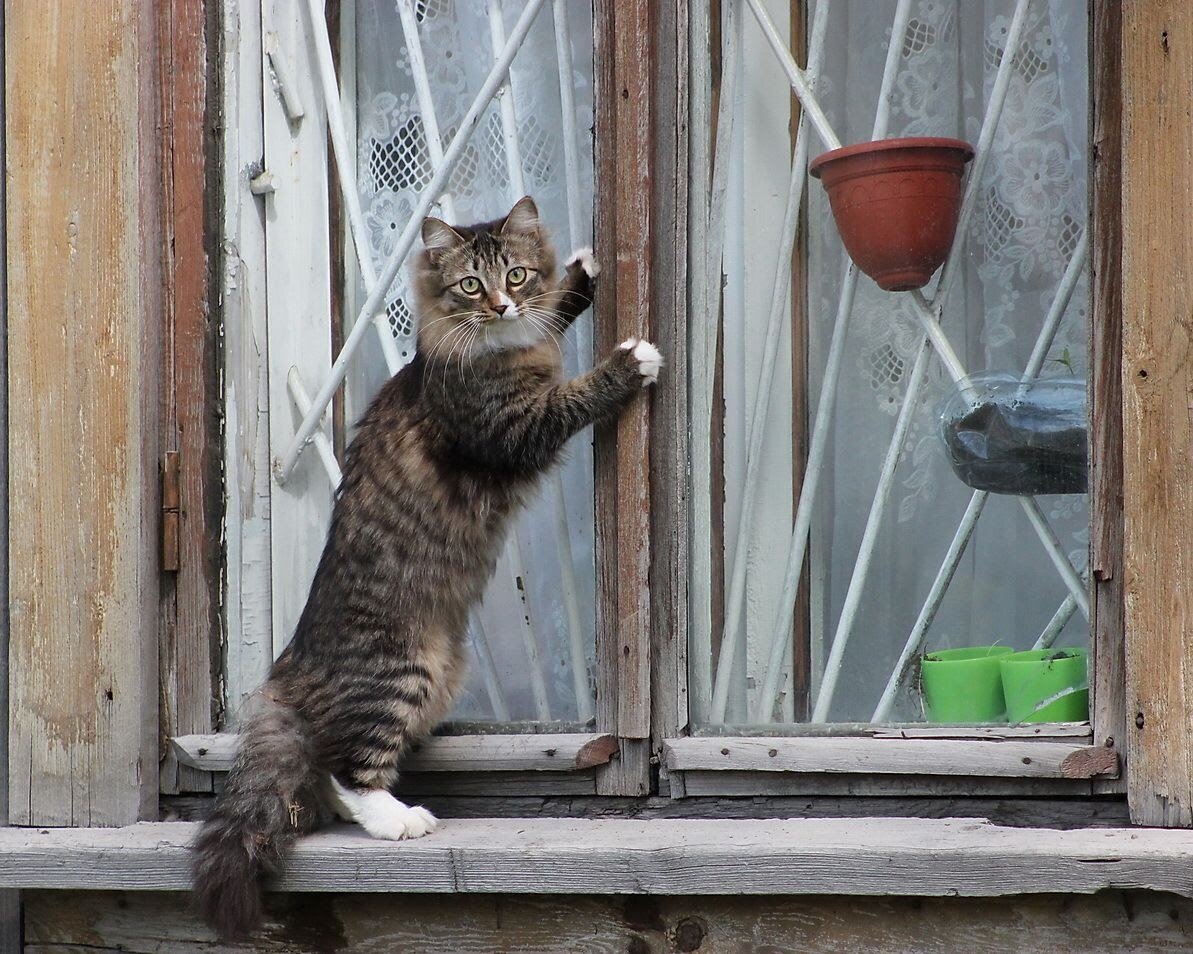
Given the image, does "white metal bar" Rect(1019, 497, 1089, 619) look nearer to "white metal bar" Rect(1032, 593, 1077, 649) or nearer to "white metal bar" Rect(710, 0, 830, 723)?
"white metal bar" Rect(1032, 593, 1077, 649)

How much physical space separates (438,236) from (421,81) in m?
0.43

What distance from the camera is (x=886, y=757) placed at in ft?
8.32

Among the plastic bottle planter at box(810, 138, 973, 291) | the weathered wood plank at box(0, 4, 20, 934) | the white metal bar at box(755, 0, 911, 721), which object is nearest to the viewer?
the plastic bottle planter at box(810, 138, 973, 291)

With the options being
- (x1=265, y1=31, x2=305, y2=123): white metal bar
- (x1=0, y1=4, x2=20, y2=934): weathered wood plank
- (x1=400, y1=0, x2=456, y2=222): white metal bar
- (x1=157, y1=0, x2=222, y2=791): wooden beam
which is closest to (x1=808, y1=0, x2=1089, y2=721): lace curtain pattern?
(x1=400, y1=0, x2=456, y2=222): white metal bar

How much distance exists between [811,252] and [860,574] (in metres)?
0.70

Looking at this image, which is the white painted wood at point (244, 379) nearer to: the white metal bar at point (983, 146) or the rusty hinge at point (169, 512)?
the rusty hinge at point (169, 512)

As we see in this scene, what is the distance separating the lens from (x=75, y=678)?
2.84 metres

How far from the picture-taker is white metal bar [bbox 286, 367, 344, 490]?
3053mm

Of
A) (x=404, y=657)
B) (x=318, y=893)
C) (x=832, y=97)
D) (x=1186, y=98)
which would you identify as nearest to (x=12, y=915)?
(x=318, y=893)

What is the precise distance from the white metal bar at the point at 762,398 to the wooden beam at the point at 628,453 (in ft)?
0.62

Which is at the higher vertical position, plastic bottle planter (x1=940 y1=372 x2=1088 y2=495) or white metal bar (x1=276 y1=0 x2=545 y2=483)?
white metal bar (x1=276 y1=0 x2=545 y2=483)

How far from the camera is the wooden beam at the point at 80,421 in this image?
2.84 meters

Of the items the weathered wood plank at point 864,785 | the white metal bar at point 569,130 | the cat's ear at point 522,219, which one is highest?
the white metal bar at point 569,130

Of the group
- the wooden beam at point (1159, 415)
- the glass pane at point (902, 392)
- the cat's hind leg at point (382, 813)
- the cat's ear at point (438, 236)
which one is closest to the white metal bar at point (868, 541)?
the glass pane at point (902, 392)
